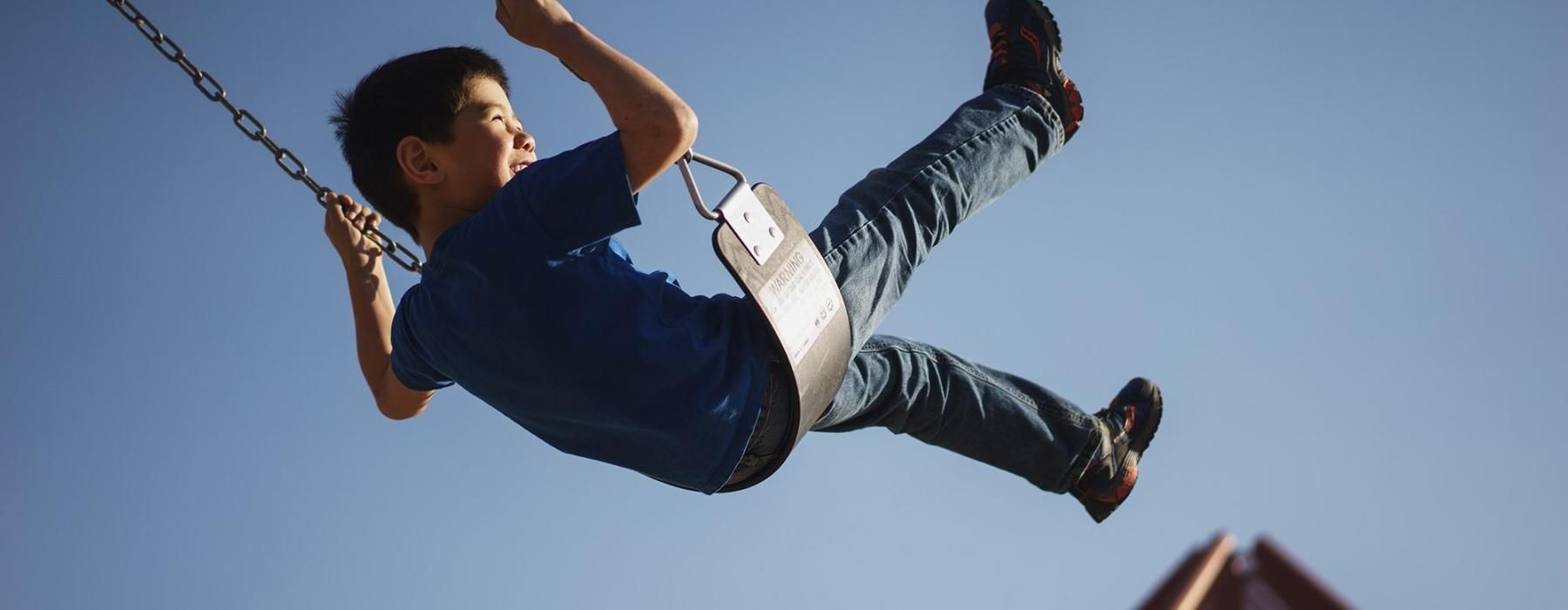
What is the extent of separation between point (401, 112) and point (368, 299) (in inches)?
28.8

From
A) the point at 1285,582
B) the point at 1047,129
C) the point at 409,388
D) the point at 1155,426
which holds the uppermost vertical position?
the point at 1047,129

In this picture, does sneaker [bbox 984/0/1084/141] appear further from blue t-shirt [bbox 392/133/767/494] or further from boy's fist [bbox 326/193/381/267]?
boy's fist [bbox 326/193/381/267]

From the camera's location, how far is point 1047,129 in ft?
12.3

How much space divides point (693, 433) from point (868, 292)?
1.69 feet

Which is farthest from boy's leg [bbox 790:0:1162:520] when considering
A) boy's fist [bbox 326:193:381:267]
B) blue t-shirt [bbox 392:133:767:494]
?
boy's fist [bbox 326:193:381:267]

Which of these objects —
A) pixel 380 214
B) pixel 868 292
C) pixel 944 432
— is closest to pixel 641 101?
pixel 868 292

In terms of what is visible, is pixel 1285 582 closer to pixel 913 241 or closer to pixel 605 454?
pixel 913 241

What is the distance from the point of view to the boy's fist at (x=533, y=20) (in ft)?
9.84

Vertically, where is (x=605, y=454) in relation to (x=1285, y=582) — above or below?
above

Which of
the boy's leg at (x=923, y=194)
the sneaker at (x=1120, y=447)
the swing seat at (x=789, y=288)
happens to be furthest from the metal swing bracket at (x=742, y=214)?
the sneaker at (x=1120, y=447)

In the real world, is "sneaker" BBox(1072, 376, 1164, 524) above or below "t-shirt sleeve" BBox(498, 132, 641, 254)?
below

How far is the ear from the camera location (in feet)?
11.0

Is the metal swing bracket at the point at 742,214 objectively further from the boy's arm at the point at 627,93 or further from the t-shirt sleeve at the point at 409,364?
the t-shirt sleeve at the point at 409,364

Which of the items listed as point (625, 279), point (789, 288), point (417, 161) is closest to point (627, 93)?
point (625, 279)
